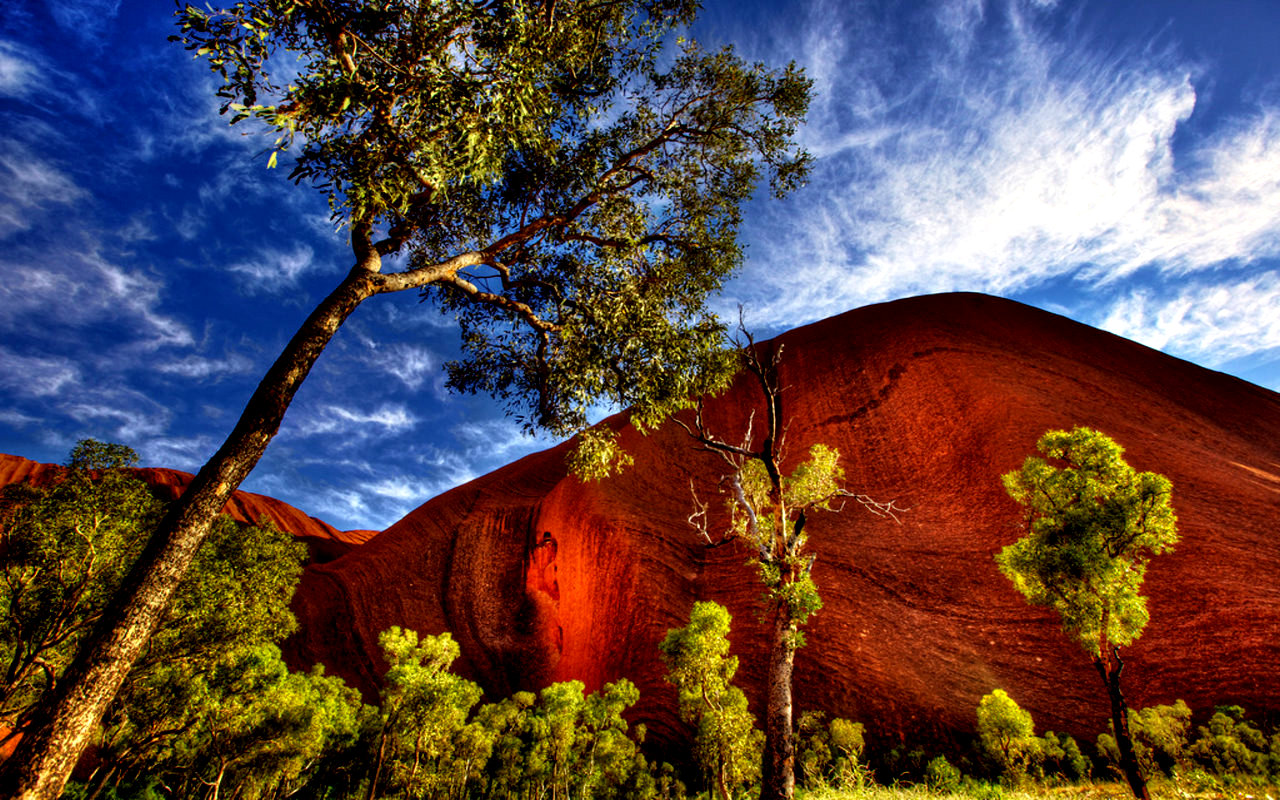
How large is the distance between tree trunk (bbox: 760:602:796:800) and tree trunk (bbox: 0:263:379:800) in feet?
33.6

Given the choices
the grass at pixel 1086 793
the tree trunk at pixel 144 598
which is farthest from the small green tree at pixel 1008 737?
the tree trunk at pixel 144 598

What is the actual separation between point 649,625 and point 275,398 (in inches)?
951

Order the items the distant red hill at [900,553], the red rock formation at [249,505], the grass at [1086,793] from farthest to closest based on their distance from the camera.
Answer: the red rock formation at [249,505], the distant red hill at [900,553], the grass at [1086,793]

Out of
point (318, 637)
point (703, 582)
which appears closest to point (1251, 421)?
point (703, 582)

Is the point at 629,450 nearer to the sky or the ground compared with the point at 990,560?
nearer to the sky

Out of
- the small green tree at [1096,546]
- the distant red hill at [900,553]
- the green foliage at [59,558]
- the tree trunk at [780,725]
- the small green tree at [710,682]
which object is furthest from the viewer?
the distant red hill at [900,553]

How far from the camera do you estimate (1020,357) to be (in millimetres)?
34781

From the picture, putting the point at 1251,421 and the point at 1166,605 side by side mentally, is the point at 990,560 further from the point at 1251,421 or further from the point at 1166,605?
the point at 1251,421

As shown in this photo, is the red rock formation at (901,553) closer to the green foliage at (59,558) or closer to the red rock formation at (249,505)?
the green foliage at (59,558)

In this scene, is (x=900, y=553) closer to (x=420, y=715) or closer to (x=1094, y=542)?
(x=1094, y=542)

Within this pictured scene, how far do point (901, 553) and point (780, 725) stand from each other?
19.2 metres

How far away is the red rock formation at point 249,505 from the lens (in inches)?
2247

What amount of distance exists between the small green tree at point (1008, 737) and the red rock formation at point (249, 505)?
61610 mm

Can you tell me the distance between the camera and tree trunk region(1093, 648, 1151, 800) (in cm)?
1035
